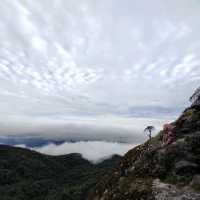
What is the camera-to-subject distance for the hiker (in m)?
31.0

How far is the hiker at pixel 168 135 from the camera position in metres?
31.0

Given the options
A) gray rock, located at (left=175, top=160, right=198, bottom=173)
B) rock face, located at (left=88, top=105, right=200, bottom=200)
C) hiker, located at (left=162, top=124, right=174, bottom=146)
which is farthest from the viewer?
hiker, located at (left=162, top=124, right=174, bottom=146)

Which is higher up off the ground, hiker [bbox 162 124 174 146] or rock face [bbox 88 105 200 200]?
hiker [bbox 162 124 174 146]

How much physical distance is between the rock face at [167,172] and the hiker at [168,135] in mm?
522

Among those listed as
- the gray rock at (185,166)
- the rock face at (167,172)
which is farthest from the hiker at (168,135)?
the gray rock at (185,166)

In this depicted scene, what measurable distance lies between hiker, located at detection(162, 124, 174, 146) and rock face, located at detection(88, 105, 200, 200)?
522 mm

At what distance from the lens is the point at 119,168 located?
36.4m

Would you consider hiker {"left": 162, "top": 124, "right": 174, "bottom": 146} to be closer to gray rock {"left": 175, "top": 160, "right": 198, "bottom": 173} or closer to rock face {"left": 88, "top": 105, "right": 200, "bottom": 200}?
rock face {"left": 88, "top": 105, "right": 200, "bottom": 200}

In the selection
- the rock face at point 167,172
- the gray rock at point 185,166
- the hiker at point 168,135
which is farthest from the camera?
the hiker at point 168,135

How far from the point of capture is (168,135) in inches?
1261

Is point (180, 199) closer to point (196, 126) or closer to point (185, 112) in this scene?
point (196, 126)

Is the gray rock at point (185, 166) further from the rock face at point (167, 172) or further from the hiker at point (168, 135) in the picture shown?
the hiker at point (168, 135)

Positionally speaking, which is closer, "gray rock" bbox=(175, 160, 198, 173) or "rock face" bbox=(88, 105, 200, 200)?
"rock face" bbox=(88, 105, 200, 200)

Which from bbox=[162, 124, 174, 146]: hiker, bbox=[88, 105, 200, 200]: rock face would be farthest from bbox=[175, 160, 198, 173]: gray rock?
bbox=[162, 124, 174, 146]: hiker
